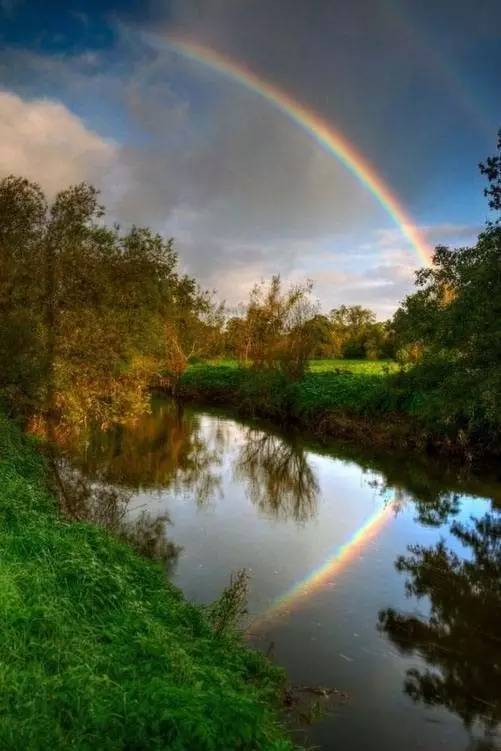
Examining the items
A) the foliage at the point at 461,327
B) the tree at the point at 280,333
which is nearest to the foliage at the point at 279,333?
the tree at the point at 280,333

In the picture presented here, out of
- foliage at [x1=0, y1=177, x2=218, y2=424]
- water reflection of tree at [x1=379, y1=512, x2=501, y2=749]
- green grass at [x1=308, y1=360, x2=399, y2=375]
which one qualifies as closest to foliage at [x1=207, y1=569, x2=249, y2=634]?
water reflection of tree at [x1=379, y1=512, x2=501, y2=749]

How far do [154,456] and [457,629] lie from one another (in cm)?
1889

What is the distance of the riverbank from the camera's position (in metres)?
28.5

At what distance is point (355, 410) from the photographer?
3453 cm

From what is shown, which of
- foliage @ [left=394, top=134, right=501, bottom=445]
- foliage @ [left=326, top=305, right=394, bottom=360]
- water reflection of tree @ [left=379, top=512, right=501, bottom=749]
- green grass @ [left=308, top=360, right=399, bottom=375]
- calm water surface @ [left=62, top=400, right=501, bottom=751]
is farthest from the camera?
foliage @ [left=326, top=305, right=394, bottom=360]

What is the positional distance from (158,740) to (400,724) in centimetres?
437

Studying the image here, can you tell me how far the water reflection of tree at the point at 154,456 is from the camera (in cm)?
2267

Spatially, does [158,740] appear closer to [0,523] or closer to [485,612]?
[0,523]

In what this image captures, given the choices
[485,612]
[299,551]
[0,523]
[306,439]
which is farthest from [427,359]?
[0,523]

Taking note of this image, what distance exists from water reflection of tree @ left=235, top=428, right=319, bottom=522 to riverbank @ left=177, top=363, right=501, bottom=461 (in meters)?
3.40

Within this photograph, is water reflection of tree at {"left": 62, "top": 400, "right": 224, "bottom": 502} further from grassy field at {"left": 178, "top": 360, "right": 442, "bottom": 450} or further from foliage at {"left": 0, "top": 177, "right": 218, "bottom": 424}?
grassy field at {"left": 178, "top": 360, "right": 442, "bottom": 450}

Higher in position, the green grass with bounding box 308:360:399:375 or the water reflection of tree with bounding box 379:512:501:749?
the green grass with bounding box 308:360:399:375

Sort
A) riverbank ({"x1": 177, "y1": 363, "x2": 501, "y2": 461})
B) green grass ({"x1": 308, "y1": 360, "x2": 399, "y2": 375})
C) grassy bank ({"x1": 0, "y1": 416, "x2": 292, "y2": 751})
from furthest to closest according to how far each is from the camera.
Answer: green grass ({"x1": 308, "y1": 360, "x2": 399, "y2": 375}) < riverbank ({"x1": 177, "y1": 363, "x2": 501, "y2": 461}) < grassy bank ({"x1": 0, "y1": 416, "x2": 292, "y2": 751})

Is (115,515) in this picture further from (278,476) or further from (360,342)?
(360,342)
